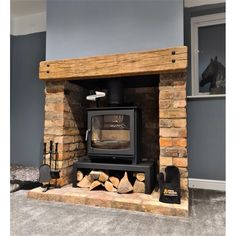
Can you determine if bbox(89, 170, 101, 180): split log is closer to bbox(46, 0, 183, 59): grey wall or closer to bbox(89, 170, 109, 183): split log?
bbox(89, 170, 109, 183): split log

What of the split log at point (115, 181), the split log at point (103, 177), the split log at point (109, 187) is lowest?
the split log at point (109, 187)

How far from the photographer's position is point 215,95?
2.31m

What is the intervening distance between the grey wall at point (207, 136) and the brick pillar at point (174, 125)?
677 millimetres

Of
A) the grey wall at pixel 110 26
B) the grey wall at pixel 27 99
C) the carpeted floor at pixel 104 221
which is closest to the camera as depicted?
the carpeted floor at pixel 104 221

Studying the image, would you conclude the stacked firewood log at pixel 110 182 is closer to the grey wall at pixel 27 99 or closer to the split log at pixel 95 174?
the split log at pixel 95 174

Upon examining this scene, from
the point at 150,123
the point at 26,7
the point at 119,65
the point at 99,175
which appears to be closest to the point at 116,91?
the point at 119,65

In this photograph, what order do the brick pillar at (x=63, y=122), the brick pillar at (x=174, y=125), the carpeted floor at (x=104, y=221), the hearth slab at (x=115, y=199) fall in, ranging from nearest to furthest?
1. the carpeted floor at (x=104, y=221)
2. the hearth slab at (x=115, y=199)
3. the brick pillar at (x=174, y=125)
4. the brick pillar at (x=63, y=122)

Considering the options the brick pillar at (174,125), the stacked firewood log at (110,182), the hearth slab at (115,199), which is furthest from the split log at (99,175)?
the brick pillar at (174,125)

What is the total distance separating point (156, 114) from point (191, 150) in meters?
0.56

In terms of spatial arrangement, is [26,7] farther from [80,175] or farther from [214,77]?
[214,77]

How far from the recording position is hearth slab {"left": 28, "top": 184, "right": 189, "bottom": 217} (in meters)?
1.58

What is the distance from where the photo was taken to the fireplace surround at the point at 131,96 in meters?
1.75

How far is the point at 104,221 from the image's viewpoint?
4.80ft

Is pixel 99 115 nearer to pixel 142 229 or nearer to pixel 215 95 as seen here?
pixel 142 229
